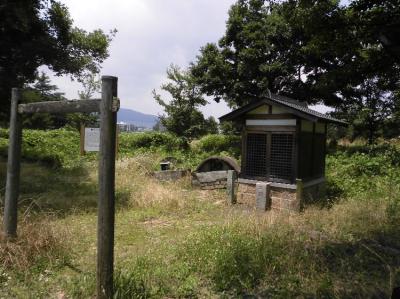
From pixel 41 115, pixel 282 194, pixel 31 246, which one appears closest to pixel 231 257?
pixel 31 246

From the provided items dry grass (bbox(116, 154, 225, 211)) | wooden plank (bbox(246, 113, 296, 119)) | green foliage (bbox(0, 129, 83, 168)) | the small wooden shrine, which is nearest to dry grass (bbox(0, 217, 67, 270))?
dry grass (bbox(116, 154, 225, 211))

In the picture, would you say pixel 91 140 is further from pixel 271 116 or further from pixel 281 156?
pixel 281 156

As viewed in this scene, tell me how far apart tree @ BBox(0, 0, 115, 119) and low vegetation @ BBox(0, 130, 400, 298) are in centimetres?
433

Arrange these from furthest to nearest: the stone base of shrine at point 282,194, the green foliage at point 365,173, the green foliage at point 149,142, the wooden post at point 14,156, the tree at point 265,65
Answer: the green foliage at point 149,142, the tree at point 265,65, the green foliage at point 365,173, the stone base of shrine at point 282,194, the wooden post at point 14,156

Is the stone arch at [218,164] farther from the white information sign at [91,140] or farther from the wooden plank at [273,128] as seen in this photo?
the white information sign at [91,140]

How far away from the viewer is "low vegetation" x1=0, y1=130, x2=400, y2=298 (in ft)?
13.2

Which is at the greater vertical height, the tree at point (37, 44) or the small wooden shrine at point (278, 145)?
the tree at point (37, 44)

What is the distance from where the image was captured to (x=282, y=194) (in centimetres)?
924

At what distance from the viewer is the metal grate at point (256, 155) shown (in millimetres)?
9656

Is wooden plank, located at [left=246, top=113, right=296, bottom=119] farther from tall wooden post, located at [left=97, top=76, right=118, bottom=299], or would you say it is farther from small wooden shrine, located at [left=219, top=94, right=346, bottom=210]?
tall wooden post, located at [left=97, top=76, right=118, bottom=299]

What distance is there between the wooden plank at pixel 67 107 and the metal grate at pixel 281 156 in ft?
20.8

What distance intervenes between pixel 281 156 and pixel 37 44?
837 cm

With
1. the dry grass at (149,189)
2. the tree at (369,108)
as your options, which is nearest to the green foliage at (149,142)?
the dry grass at (149,189)

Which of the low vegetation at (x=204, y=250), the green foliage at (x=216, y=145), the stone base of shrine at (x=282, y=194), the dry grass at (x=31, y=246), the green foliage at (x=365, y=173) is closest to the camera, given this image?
the low vegetation at (x=204, y=250)
